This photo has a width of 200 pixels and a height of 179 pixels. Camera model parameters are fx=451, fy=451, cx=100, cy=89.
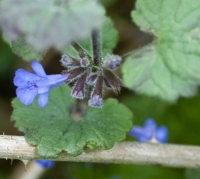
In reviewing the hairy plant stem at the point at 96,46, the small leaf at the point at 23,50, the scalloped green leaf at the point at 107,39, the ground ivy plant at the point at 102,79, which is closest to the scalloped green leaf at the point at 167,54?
the ground ivy plant at the point at 102,79

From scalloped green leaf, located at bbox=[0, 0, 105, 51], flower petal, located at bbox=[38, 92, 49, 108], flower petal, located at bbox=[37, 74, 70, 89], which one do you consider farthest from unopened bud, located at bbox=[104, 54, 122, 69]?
scalloped green leaf, located at bbox=[0, 0, 105, 51]

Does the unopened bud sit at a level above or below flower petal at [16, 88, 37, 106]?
above

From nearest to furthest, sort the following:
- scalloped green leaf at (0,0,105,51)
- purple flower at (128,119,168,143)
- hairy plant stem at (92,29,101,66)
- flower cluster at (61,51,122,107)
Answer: scalloped green leaf at (0,0,105,51)
hairy plant stem at (92,29,101,66)
flower cluster at (61,51,122,107)
purple flower at (128,119,168,143)

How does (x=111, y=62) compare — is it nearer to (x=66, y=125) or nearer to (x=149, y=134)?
Result: (x=66, y=125)

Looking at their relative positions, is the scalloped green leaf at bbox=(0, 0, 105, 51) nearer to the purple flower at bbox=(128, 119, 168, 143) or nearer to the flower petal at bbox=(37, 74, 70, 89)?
the flower petal at bbox=(37, 74, 70, 89)

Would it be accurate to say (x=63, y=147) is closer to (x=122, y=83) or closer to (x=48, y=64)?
(x=122, y=83)

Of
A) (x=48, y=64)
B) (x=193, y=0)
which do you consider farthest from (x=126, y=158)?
(x=48, y=64)

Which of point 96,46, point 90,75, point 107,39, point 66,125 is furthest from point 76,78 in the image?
point 107,39
